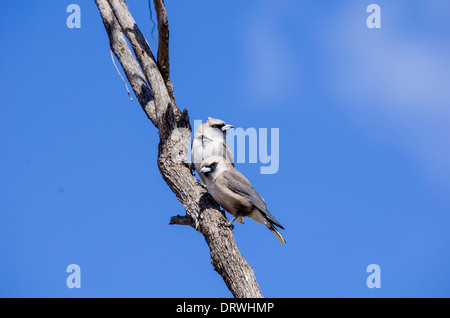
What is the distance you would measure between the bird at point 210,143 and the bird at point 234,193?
0.53m

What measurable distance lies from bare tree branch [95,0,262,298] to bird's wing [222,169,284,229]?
0.34m

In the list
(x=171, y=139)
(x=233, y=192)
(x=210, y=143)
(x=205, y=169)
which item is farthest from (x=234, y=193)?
(x=210, y=143)

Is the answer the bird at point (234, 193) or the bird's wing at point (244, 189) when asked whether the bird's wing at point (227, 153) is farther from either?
the bird's wing at point (244, 189)

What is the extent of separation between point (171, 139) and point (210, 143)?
3.26 feet

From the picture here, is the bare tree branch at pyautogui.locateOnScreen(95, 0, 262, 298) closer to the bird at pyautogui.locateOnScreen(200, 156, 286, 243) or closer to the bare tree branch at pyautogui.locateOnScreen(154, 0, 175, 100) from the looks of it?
the bare tree branch at pyautogui.locateOnScreen(154, 0, 175, 100)

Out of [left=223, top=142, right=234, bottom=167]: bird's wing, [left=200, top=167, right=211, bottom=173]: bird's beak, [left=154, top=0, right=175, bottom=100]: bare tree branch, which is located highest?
[left=154, top=0, right=175, bottom=100]: bare tree branch

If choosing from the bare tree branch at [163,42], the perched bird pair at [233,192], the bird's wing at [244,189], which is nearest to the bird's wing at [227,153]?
the perched bird pair at [233,192]

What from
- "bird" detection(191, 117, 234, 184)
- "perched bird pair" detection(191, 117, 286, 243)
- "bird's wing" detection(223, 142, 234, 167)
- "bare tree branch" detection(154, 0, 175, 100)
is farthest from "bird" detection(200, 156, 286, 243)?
"bare tree branch" detection(154, 0, 175, 100)

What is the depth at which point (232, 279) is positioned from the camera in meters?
5.33

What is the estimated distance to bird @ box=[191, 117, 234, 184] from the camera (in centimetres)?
716

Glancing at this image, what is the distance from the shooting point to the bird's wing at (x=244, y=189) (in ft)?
20.7

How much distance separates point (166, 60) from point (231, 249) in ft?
Result: 10.3
